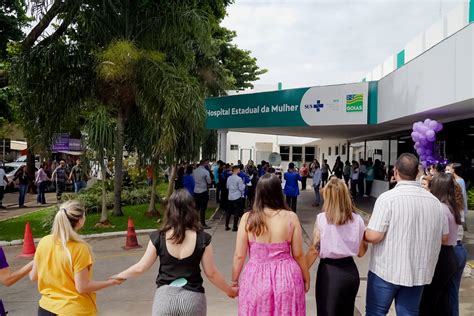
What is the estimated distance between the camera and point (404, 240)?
315 centimetres

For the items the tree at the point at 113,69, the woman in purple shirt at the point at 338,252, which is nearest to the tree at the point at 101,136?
the tree at the point at 113,69

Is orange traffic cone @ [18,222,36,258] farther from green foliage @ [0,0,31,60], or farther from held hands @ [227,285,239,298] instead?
green foliage @ [0,0,31,60]

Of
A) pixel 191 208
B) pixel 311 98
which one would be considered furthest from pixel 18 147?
pixel 191 208

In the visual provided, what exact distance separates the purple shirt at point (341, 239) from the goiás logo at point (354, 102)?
10.2 meters

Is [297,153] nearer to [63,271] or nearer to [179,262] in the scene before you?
[179,262]

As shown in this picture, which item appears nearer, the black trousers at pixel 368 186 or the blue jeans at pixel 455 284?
the blue jeans at pixel 455 284

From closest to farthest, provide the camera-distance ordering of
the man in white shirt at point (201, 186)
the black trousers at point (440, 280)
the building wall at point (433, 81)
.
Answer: the black trousers at point (440, 280), the building wall at point (433, 81), the man in white shirt at point (201, 186)

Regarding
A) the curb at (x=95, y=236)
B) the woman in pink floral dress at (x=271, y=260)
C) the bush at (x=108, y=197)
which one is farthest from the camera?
the bush at (x=108, y=197)

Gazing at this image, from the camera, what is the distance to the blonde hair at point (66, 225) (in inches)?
113

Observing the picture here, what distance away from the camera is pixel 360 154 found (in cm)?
2258

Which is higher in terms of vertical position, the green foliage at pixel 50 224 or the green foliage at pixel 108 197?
the green foliage at pixel 108 197

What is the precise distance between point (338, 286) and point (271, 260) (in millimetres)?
582

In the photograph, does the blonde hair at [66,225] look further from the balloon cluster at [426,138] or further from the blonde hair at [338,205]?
the balloon cluster at [426,138]

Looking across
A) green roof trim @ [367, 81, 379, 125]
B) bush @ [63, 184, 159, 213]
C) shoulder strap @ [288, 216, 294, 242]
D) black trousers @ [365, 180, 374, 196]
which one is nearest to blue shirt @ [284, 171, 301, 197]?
green roof trim @ [367, 81, 379, 125]
